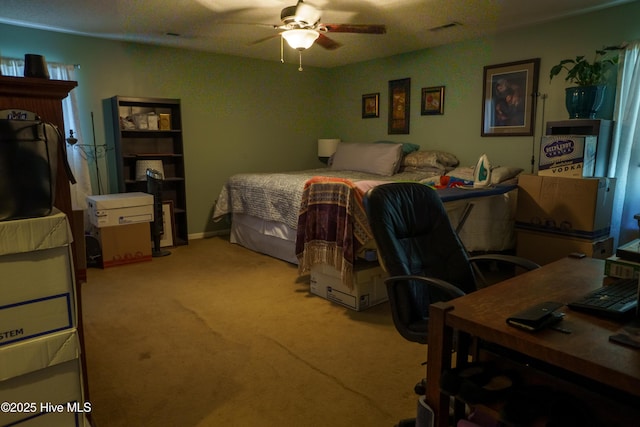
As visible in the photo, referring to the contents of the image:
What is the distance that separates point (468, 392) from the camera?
3.50 ft

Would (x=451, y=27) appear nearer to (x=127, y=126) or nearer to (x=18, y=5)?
(x=127, y=126)

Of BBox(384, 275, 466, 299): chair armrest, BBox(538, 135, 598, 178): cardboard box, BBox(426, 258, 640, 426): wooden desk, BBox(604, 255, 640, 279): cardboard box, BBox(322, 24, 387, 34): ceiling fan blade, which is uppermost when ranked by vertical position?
BBox(322, 24, 387, 34): ceiling fan blade

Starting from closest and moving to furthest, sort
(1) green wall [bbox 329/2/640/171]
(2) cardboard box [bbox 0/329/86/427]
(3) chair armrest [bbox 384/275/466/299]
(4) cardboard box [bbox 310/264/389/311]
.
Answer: (2) cardboard box [bbox 0/329/86/427]
(3) chair armrest [bbox 384/275/466/299]
(4) cardboard box [bbox 310/264/389/311]
(1) green wall [bbox 329/2/640/171]

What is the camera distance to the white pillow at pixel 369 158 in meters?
4.76

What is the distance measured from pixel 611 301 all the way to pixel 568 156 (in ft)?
8.39

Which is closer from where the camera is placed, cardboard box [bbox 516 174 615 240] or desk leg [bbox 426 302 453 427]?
desk leg [bbox 426 302 453 427]

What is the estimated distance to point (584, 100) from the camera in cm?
338

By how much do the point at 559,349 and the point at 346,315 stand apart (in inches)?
81.4

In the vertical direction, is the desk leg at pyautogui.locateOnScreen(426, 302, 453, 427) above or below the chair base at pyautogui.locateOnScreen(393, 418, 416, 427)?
above

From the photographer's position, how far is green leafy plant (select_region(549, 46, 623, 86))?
131 inches

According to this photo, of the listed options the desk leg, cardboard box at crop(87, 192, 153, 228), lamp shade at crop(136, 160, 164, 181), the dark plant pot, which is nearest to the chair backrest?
the desk leg

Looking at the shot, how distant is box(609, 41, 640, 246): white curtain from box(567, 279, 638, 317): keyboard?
9.10ft

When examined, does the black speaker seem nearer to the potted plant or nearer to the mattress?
the mattress

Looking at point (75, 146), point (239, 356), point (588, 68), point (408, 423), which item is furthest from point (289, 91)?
point (408, 423)
